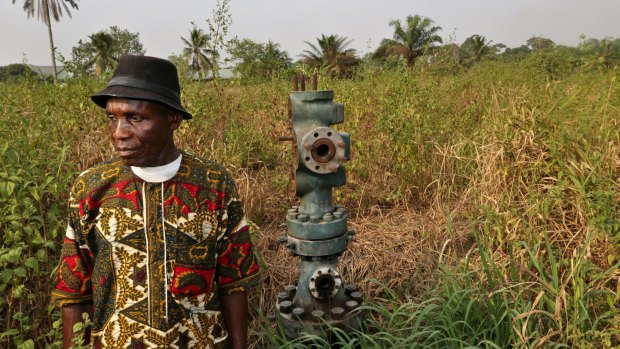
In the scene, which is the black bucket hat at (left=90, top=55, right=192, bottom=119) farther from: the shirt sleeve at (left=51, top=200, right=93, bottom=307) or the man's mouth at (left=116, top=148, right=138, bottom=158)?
the shirt sleeve at (left=51, top=200, right=93, bottom=307)

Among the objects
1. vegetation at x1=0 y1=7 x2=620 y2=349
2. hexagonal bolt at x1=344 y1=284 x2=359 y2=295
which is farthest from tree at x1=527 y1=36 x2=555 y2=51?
hexagonal bolt at x1=344 y1=284 x2=359 y2=295

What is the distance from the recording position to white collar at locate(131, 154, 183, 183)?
4.21 feet

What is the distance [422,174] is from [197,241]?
108 inches

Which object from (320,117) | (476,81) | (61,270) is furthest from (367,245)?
(476,81)

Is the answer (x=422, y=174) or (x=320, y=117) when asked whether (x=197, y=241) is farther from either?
(x=422, y=174)

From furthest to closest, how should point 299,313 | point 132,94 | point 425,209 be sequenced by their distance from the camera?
point 425,209 < point 299,313 < point 132,94

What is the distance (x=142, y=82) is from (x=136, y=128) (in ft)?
0.45

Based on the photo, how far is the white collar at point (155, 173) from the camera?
4.21 feet

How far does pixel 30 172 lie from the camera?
2002 mm

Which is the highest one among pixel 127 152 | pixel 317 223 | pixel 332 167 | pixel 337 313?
pixel 127 152

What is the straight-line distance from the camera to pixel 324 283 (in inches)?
74.8

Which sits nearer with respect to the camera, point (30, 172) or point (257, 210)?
point (30, 172)

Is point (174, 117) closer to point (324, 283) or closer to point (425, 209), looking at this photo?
point (324, 283)

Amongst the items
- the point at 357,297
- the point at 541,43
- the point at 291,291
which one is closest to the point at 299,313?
the point at 291,291
